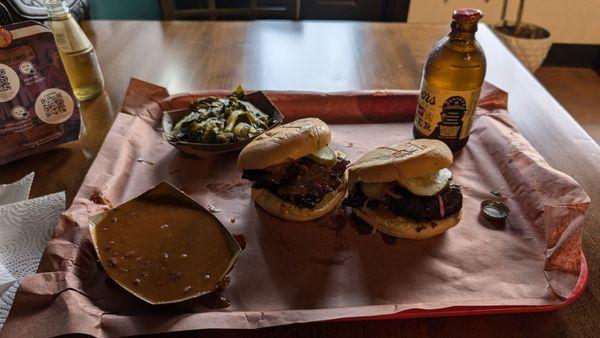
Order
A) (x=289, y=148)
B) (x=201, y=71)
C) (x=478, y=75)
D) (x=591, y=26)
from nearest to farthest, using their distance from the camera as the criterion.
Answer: (x=289, y=148)
(x=478, y=75)
(x=201, y=71)
(x=591, y=26)

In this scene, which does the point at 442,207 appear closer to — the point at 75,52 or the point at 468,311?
the point at 468,311

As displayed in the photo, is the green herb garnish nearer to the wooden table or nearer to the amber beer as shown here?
the wooden table

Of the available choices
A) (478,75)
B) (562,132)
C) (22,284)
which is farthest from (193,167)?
(562,132)

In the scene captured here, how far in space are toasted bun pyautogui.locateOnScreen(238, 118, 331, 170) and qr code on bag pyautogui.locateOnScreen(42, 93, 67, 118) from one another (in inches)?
26.0

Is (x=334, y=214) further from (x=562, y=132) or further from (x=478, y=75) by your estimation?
(x=562, y=132)

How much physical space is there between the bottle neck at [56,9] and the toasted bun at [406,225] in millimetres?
1327

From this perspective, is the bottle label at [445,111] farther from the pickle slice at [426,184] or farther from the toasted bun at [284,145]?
the toasted bun at [284,145]

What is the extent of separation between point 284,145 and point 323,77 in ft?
2.85

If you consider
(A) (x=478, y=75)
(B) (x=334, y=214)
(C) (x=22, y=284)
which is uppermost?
(A) (x=478, y=75)

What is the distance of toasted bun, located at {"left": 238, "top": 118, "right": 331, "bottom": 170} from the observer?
4.33ft

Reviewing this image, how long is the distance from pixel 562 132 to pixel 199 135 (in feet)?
4.54

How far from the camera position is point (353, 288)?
1132mm

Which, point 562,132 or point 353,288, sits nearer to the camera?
point 353,288

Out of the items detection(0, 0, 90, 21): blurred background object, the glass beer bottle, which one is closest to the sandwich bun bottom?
the glass beer bottle
